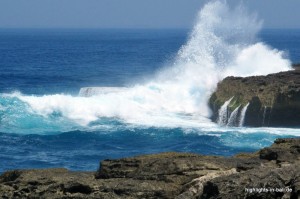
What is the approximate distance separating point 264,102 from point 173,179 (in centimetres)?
2531

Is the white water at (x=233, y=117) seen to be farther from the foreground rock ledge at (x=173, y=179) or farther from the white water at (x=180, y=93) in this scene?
the foreground rock ledge at (x=173, y=179)

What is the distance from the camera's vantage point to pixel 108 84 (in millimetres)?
67062

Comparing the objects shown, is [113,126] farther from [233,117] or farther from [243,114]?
[243,114]

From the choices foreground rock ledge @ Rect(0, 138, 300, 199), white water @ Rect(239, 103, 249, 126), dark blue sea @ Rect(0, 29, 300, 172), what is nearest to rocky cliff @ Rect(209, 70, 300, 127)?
white water @ Rect(239, 103, 249, 126)

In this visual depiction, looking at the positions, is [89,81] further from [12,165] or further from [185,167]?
[185,167]

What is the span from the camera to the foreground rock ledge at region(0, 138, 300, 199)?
436 inches

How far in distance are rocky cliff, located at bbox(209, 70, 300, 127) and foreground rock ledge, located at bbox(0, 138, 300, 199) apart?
22.1 m

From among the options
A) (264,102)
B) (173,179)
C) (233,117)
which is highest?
(264,102)

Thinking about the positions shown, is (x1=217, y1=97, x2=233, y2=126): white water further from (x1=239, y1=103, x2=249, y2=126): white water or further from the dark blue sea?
(x1=239, y1=103, x2=249, y2=126): white water

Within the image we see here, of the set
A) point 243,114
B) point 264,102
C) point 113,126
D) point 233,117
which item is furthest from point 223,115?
point 113,126

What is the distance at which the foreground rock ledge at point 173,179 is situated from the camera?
11.1m

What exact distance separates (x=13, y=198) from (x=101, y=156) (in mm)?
16842

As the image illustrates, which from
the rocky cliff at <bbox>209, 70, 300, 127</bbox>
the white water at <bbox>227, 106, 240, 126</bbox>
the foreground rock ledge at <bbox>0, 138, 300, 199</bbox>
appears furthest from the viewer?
the white water at <bbox>227, 106, 240, 126</bbox>

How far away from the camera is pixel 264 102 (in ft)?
123
